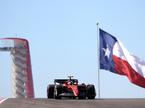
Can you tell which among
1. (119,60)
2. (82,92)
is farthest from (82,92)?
(119,60)

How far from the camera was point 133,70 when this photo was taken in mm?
37906

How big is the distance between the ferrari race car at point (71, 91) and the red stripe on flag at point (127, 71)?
3.87 meters


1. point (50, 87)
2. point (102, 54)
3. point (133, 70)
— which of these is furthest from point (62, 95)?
point (133, 70)

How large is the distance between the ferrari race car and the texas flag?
265cm

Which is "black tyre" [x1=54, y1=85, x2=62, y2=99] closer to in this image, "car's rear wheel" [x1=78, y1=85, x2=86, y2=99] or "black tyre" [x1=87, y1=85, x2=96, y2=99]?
"car's rear wheel" [x1=78, y1=85, x2=86, y2=99]

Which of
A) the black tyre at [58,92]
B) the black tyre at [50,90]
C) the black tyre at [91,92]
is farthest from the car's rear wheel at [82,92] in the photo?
the black tyre at [50,90]

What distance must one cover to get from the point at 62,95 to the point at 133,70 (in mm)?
7526

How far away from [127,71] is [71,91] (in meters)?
6.80

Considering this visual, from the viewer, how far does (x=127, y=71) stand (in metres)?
38.2

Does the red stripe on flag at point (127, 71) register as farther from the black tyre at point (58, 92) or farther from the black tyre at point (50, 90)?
the black tyre at point (50, 90)

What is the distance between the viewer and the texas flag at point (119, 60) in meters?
37.4

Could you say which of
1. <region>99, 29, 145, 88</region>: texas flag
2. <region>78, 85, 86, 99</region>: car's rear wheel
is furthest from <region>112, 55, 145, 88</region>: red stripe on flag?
<region>78, 85, 86, 99</region>: car's rear wheel

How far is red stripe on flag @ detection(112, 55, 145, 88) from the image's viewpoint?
36.7 meters

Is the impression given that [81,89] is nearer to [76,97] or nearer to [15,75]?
[76,97]
